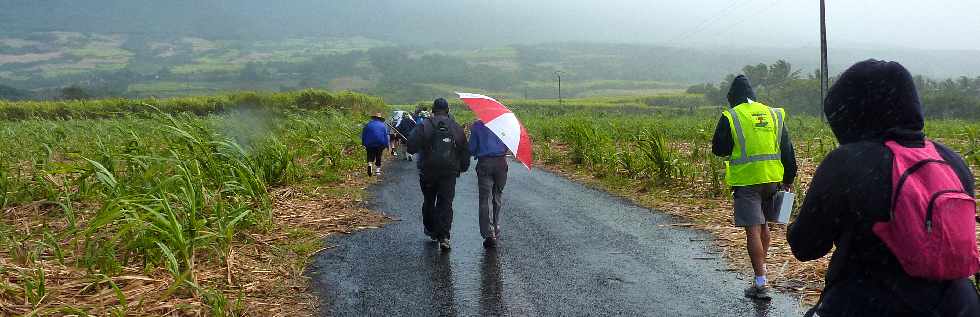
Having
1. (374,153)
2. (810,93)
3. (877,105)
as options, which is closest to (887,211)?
(877,105)

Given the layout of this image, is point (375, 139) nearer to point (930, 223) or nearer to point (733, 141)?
point (733, 141)

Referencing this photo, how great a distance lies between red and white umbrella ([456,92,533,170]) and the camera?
23.8 feet

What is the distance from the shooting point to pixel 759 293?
562 centimetres

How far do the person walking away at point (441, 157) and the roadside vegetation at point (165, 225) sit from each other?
1.47 m

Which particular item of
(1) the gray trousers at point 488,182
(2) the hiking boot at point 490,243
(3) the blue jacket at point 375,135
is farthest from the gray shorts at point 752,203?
(3) the blue jacket at point 375,135

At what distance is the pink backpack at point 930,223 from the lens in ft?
6.77

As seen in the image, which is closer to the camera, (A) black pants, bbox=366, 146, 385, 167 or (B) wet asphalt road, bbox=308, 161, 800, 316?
(B) wet asphalt road, bbox=308, 161, 800, 316

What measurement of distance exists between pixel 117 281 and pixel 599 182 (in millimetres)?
10009

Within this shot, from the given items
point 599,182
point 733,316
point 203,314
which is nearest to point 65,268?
point 203,314

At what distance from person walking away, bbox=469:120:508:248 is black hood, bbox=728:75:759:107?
277cm

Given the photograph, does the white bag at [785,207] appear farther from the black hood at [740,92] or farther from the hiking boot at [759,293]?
the black hood at [740,92]

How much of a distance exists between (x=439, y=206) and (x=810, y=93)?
8881 centimetres

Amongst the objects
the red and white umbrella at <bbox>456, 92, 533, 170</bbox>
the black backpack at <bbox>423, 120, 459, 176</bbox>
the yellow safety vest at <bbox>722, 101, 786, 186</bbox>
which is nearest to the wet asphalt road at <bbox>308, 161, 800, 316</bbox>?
the black backpack at <bbox>423, 120, 459, 176</bbox>

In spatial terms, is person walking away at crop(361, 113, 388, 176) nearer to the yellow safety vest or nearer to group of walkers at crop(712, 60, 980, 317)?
the yellow safety vest
